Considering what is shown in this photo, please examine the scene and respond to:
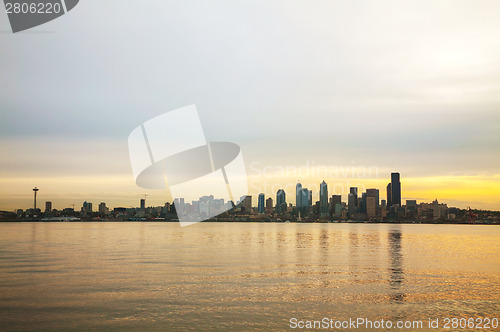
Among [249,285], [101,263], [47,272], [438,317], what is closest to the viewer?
[438,317]

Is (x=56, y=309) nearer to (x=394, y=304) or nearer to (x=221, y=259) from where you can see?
(x=394, y=304)

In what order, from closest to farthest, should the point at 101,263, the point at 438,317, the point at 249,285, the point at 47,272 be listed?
the point at 438,317
the point at 249,285
the point at 47,272
the point at 101,263

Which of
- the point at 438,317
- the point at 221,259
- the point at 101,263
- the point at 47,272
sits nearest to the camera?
the point at 438,317

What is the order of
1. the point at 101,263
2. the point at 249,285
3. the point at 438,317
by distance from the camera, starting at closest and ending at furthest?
1. the point at 438,317
2. the point at 249,285
3. the point at 101,263

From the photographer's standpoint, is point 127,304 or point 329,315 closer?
point 329,315

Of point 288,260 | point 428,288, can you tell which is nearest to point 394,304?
point 428,288

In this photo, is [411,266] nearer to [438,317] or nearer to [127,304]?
[438,317]

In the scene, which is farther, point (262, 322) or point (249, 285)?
point (249, 285)

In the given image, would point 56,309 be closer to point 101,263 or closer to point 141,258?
point 101,263

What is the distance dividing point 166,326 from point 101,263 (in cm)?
4041

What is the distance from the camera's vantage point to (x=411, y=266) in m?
68.4

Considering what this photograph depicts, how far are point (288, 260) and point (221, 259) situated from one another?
39.1 ft

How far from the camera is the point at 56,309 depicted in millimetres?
36594

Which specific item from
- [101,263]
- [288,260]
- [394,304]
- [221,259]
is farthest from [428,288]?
[101,263]
